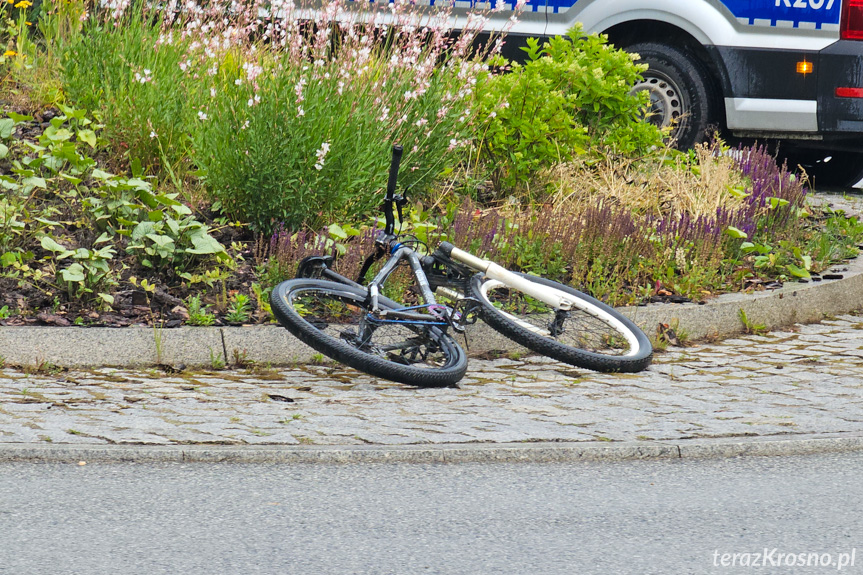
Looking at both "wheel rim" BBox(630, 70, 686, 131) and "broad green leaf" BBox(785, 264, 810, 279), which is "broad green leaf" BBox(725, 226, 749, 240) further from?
"wheel rim" BBox(630, 70, 686, 131)

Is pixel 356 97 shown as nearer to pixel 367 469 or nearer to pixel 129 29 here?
pixel 129 29

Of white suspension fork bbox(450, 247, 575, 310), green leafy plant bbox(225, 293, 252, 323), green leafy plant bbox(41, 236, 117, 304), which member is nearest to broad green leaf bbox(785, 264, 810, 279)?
white suspension fork bbox(450, 247, 575, 310)

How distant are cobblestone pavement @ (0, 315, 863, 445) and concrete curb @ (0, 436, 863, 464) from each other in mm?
96

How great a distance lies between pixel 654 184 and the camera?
29.6ft

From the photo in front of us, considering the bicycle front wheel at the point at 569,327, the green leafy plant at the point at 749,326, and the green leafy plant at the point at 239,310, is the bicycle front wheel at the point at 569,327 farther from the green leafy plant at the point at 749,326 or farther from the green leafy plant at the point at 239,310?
the green leafy plant at the point at 239,310

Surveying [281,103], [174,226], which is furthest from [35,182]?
[281,103]

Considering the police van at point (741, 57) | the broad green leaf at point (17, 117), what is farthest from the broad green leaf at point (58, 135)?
the police van at point (741, 57)

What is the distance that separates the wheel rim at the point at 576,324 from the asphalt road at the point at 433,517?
1705 mm

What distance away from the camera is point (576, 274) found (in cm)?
735

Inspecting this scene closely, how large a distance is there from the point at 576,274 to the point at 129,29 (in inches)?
A: 154

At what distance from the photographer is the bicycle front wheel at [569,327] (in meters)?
6.24

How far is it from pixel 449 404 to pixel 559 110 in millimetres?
3815

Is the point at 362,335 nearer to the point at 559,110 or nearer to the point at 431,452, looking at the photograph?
the point at 431,452

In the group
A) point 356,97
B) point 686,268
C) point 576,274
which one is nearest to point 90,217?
point 356,97
